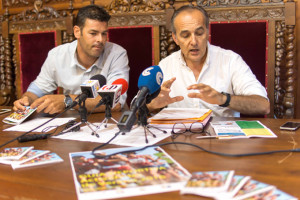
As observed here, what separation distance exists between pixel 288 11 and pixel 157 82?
1428 millimetres

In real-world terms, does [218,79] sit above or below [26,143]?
above

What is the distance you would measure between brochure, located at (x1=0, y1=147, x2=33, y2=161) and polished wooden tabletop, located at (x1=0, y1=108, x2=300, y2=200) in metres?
0.05

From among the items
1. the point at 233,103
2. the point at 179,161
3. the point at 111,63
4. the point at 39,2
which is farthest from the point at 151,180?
the point at 39,2

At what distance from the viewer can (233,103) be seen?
1588 mm

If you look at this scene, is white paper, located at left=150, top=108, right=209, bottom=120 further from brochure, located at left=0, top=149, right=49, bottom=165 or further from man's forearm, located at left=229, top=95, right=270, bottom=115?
brochure, located at left=0, top=149, right=49, bottom=165

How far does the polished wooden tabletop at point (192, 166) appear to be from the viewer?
749 millimetres

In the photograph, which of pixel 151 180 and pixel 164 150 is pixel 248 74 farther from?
pixel 151 180

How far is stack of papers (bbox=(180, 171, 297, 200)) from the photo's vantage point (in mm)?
671

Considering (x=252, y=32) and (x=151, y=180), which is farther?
(x=252, y=32)

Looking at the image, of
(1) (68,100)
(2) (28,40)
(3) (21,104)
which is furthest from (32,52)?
(1) (68,100)

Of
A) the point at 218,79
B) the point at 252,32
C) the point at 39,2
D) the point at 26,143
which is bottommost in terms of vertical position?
the point at 26,143

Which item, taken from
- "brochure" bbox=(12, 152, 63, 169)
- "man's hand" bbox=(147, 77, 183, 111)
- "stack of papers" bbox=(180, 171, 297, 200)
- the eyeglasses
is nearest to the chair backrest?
"man's hand" bbox=(147, 77, 183, 111)

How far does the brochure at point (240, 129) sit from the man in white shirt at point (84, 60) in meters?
0.81

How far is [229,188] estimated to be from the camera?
0.71 m
